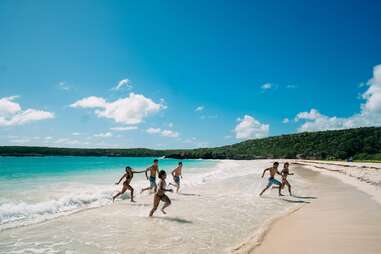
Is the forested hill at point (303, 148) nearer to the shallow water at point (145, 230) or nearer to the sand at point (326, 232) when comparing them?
the sand at point (326, 232)

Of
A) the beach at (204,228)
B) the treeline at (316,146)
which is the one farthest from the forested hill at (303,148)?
the beach at (204,228)

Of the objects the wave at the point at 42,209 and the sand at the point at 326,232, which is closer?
the sand at the point at 326,232

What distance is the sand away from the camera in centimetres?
683

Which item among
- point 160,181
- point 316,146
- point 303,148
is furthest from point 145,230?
point 303,148

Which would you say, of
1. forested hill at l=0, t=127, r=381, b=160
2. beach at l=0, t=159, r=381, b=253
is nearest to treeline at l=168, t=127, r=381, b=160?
forested hill at l=0, t=127, r=381, b=160

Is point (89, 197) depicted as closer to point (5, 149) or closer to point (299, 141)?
point (299, 141)

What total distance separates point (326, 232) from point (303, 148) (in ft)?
434

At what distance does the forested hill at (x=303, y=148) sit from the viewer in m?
101

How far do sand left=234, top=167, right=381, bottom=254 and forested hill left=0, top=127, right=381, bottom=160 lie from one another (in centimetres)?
7226

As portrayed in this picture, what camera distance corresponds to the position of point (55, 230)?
9.67 metres

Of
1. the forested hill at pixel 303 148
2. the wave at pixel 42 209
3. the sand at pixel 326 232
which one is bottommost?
the wave at pixel 42 209

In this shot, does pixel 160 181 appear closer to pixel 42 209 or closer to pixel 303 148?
pixel 42 209

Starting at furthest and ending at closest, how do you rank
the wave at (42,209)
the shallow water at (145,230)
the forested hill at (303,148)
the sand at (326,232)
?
the forested hill at (303,148), the wave at (42,209), the shallow water at (145,230), the sand at (326,232)

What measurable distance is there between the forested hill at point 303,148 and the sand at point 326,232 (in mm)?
72264
